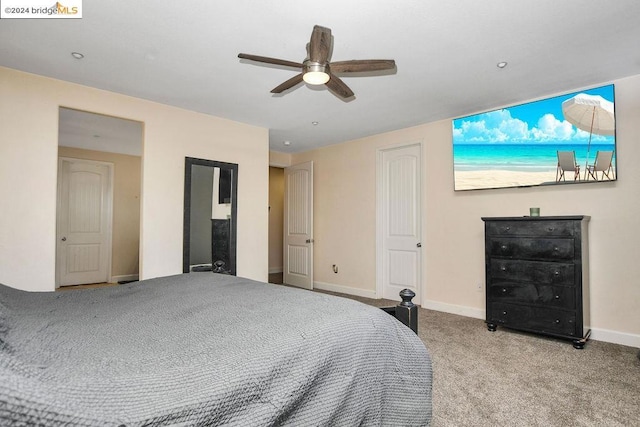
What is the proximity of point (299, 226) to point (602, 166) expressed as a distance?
4316 millimetres

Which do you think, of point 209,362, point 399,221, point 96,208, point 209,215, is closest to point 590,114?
point 399,221

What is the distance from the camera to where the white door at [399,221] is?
4.59 m

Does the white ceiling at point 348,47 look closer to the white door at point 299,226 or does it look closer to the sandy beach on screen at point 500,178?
the sandy beach on screen at point 500,178

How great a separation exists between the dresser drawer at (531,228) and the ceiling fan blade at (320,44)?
2.51 metres

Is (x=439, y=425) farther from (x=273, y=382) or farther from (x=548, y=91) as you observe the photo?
(x=548, y=91)

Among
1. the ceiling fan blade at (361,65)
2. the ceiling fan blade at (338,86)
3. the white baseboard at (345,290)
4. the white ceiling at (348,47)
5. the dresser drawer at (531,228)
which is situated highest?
the white ceiling at (348,47)

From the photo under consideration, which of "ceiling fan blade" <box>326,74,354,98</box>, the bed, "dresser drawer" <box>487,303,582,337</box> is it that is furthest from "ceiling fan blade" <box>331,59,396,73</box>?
"dresser drawer" <box>487,303,582,337</box>

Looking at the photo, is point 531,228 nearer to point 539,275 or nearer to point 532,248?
point 532,248

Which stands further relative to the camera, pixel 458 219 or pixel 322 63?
pixel 458 219

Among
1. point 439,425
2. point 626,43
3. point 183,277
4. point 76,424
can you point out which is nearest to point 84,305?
point 183,277

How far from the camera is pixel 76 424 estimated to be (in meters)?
0.66

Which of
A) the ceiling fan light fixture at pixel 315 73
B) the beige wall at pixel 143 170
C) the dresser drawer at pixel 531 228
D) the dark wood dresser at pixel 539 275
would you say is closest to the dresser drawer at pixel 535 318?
the dark wood dresser at pixel 539 275

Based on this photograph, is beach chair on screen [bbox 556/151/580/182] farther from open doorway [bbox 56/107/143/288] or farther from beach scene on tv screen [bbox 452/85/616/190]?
open doorway [bbox 56/107/143/288]

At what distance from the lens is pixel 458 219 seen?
13.6ft
